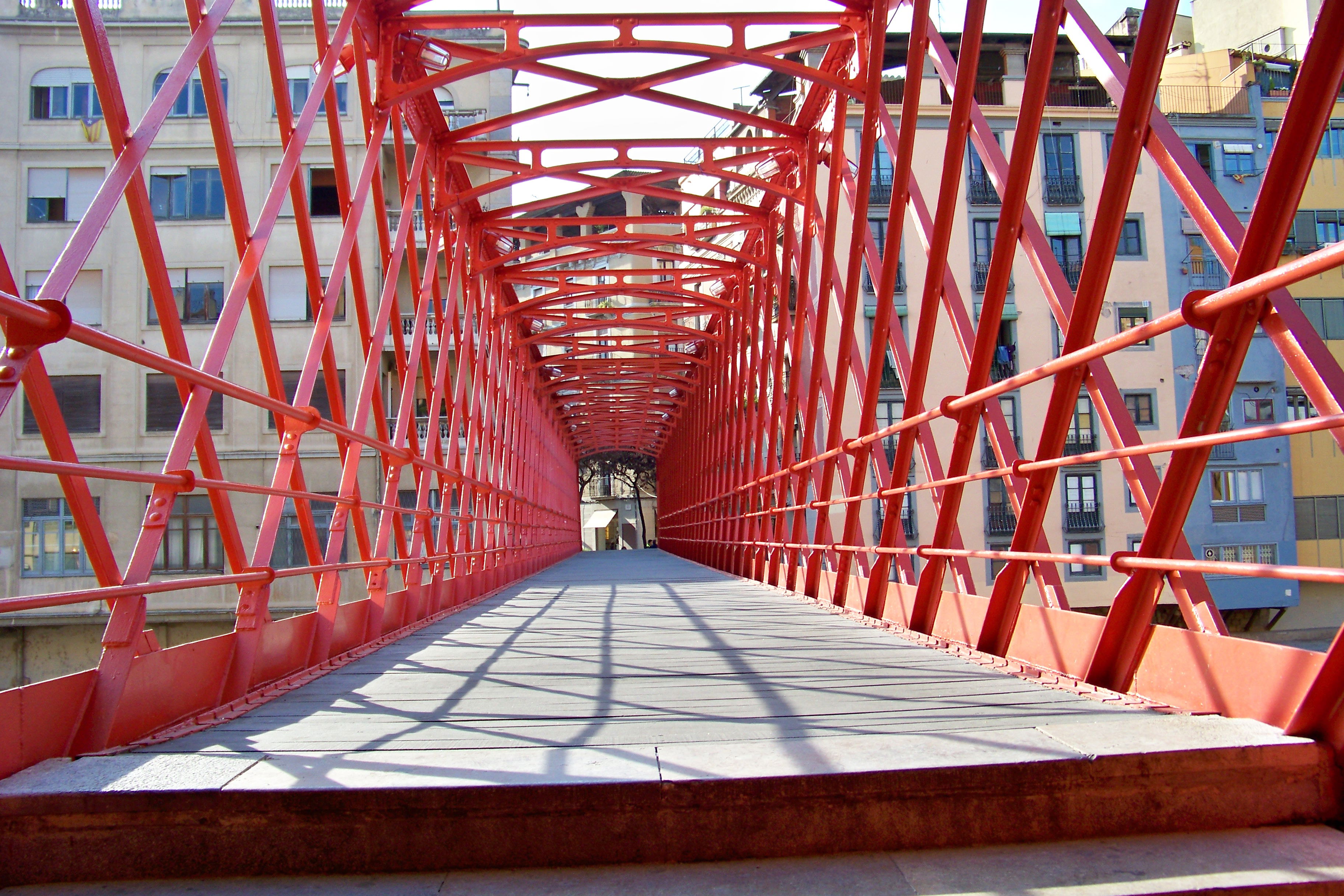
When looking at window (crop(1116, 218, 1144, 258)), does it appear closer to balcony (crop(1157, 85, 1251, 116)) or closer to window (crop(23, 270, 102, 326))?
balcony (crop(1157, 85, 1251, 116))

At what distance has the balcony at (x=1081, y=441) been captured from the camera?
25219 mm

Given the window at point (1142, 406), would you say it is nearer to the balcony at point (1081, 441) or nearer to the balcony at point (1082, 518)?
the balcony at point (1081, 441)

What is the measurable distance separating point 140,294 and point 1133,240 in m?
23.6

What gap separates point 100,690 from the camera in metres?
2.91

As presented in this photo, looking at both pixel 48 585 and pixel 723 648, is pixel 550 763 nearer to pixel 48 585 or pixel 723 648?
pixel 723 648

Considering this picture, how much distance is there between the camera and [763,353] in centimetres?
1206

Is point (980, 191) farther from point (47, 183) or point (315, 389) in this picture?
point (47, 183)

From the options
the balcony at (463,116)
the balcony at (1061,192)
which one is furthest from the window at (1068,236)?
the balcony at (463,116)

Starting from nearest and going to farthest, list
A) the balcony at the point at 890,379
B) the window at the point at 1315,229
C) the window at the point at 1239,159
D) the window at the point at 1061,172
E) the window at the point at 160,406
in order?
1. the window at the point at 1315,229
2. the window at the point at 1239,159
3. the window at the point at 160,406
4. the window at the point at 1061,172
5. the balcony at the point at 890,379

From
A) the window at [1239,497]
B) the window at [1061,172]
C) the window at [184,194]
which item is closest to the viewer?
the window at [184,194]

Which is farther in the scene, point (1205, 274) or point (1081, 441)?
point (1205, 274)

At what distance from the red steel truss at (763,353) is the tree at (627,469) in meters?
33.8

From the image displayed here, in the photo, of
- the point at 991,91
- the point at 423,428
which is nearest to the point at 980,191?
the point at 991,91

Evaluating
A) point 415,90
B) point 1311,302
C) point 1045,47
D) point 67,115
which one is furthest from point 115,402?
point 1311,302
